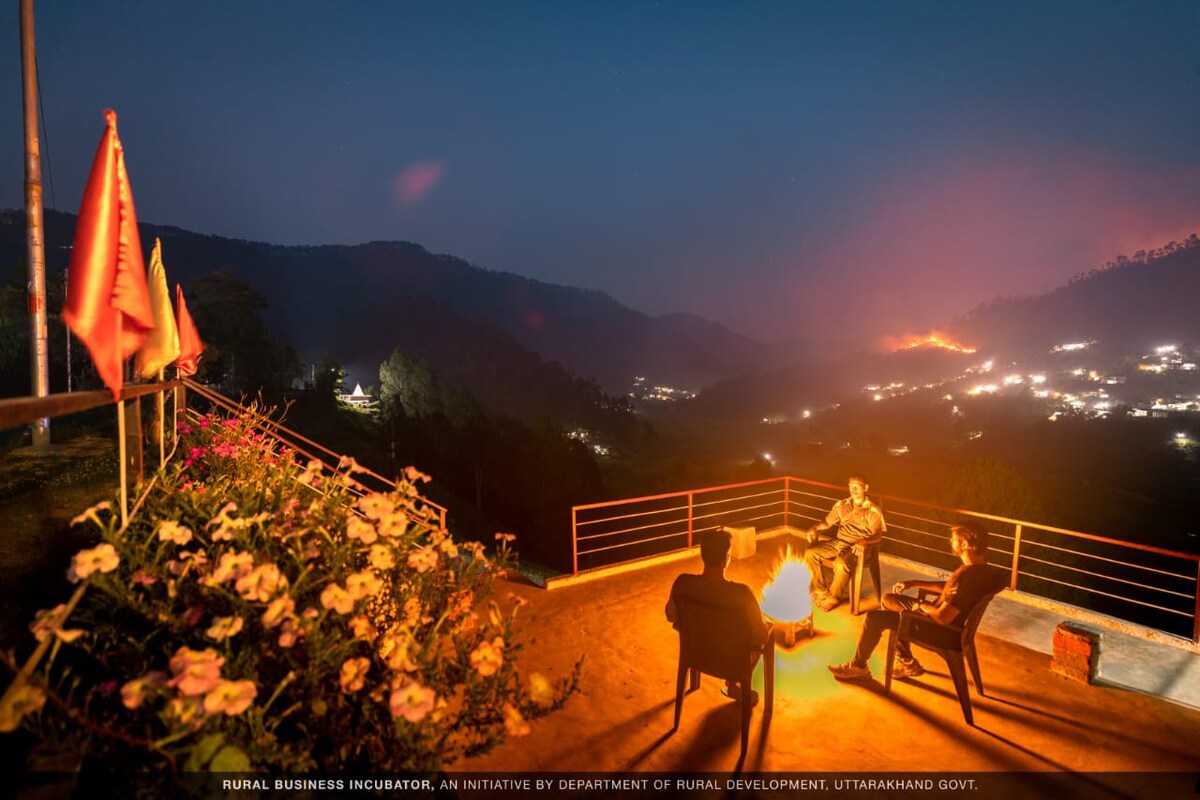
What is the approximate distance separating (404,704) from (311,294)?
170229 mm

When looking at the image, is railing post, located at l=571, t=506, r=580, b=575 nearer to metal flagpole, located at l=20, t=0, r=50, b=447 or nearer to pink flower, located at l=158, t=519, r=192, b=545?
pink flower, located at l=158, t=519, r=192, b=545

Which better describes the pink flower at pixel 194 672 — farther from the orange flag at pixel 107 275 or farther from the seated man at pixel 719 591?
the seated man at pixel 719 591

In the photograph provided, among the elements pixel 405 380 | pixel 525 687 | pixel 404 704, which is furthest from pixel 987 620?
pixel 405 380

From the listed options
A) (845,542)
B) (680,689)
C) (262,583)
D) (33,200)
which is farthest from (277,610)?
(33,200)

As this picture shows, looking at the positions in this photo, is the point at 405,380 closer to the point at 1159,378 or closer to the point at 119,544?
the point at 119,544

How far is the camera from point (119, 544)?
1.90 meters

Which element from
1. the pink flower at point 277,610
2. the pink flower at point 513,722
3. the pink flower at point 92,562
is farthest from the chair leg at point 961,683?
the pink flower at point 92,562

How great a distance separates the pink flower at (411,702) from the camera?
1.59 m

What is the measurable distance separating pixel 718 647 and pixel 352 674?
216 centimetres

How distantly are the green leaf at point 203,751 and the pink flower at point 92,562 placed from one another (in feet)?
1.98

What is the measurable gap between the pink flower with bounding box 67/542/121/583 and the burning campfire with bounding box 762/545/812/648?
13.6ft

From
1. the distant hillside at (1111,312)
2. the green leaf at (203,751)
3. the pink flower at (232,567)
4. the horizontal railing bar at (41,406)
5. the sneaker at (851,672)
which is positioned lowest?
the sneaker at (851,672)

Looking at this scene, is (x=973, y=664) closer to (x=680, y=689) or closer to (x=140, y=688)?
(x=680, y=689)

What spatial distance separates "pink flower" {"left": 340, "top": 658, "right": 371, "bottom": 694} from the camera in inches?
67.6
